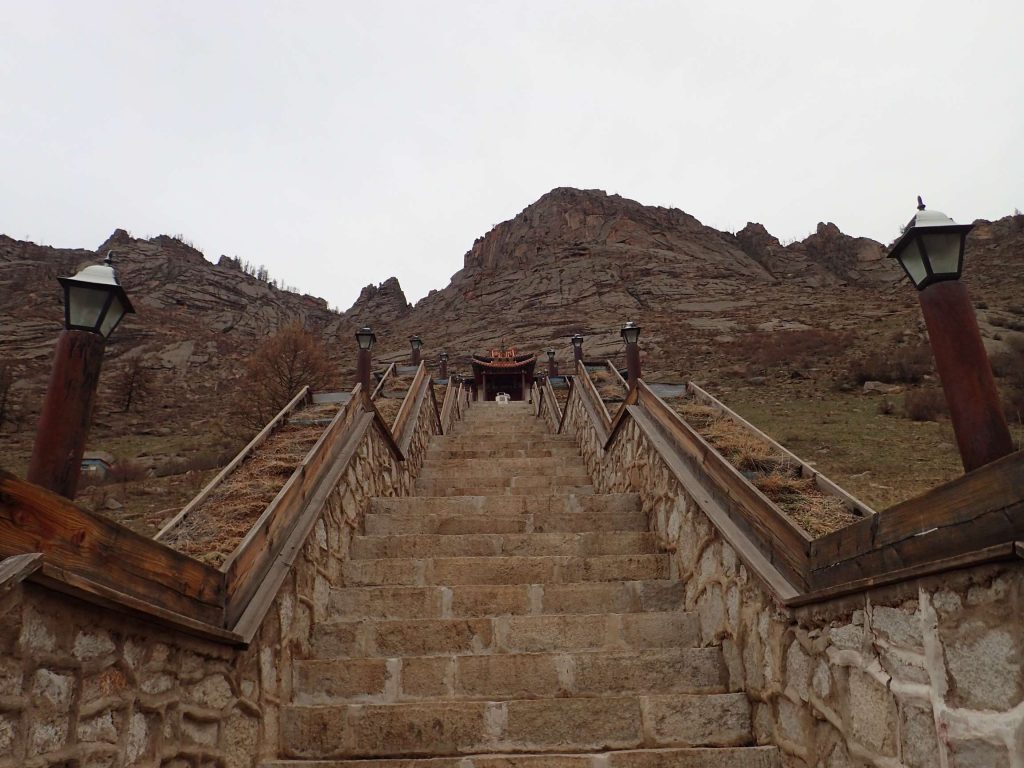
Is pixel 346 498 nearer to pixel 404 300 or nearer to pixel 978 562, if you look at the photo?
pixel 978 562

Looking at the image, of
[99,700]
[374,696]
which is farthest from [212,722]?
[374,696]

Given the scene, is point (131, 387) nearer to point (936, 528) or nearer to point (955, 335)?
point (955, 335)

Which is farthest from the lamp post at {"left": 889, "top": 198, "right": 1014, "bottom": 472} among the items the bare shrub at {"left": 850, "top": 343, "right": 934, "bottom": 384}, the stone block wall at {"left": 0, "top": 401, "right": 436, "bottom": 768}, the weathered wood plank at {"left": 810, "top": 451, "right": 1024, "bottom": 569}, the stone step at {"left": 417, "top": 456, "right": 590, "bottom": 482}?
the bare shrub at {"left": 850, "top": 343, "right": 934, "bottom": 384}

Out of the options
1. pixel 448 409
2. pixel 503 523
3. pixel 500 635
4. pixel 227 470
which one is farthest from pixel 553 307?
pixel 500 635

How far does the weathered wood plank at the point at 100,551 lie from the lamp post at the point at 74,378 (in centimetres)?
51

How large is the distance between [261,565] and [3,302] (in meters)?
59.3

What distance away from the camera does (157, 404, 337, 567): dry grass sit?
3717 mm

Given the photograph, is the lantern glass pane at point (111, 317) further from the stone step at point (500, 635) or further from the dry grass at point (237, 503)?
the stone step at point (500, 635)

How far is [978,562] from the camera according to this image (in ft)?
5.37

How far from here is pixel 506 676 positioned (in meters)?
3.32

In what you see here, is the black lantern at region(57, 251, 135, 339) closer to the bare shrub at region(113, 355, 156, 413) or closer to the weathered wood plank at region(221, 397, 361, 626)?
the weathered wood plank at region(221, 397, 361, 626)

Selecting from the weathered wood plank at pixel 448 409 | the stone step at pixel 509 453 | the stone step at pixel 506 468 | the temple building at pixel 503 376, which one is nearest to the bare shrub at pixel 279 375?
the weathered wood plank at pixel 448 409

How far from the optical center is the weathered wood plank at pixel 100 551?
5.46ft

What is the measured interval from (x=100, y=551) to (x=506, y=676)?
7.12ft
